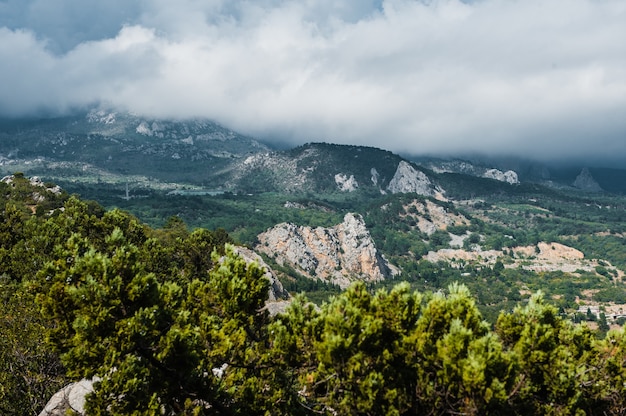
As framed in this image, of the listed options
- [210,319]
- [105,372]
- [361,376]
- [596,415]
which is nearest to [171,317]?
[210,319]

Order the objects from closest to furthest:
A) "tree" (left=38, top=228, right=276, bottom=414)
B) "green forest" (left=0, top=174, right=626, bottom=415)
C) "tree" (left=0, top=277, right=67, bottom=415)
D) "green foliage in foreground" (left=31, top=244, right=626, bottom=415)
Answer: "green foliage in foreground" (left=31, top=244, right=626, bottom=415) → "green forest" (left=0, top=174, right=626, bottom=415) → "tree" (left=38, top=228, right=276, bottom=414) → "tree" (left=0, top=277, right=67, bottom=415)

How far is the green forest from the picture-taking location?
19.1 metres

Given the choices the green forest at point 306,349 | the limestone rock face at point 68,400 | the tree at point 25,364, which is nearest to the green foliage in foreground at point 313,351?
the green forest at point 306,349

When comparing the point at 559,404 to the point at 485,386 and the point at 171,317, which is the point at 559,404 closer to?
the point at 485,386

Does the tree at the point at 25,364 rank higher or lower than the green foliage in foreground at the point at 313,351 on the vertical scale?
lower

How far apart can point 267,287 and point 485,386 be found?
13134 millimetres

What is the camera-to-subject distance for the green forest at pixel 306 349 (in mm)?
19062

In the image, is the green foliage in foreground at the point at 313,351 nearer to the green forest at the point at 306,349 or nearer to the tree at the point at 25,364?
the green forest at the point at 306,349

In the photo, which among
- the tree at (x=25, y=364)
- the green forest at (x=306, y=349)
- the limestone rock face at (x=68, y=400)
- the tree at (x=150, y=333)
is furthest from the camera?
the tree at (x=25, y=364)

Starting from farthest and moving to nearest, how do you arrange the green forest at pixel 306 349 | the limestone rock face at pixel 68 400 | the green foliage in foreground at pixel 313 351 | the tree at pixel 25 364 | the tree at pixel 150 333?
the tree at pixel 25 364
the limestone rock face at pixel 68 400
the tree at pixel 150 333
the green forest at pixel 306 349
the green foliage in foreground at pixel 313 351

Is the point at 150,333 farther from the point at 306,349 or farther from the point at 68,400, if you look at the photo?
the point at 68,400

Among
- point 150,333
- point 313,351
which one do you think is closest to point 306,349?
point 313,351

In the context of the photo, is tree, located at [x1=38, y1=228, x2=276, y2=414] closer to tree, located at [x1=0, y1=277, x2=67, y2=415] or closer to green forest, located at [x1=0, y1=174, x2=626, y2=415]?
green forest, located at [x1=0, y1=174, x2=626, y2=415]

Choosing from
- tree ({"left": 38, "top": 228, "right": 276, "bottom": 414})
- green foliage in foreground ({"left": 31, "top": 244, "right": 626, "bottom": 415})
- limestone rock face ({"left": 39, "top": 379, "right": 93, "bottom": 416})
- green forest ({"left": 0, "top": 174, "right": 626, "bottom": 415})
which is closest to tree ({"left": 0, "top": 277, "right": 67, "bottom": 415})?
limestone rock face ({"left": 39, "top": 379, "right": 93, "bottom": 416})
